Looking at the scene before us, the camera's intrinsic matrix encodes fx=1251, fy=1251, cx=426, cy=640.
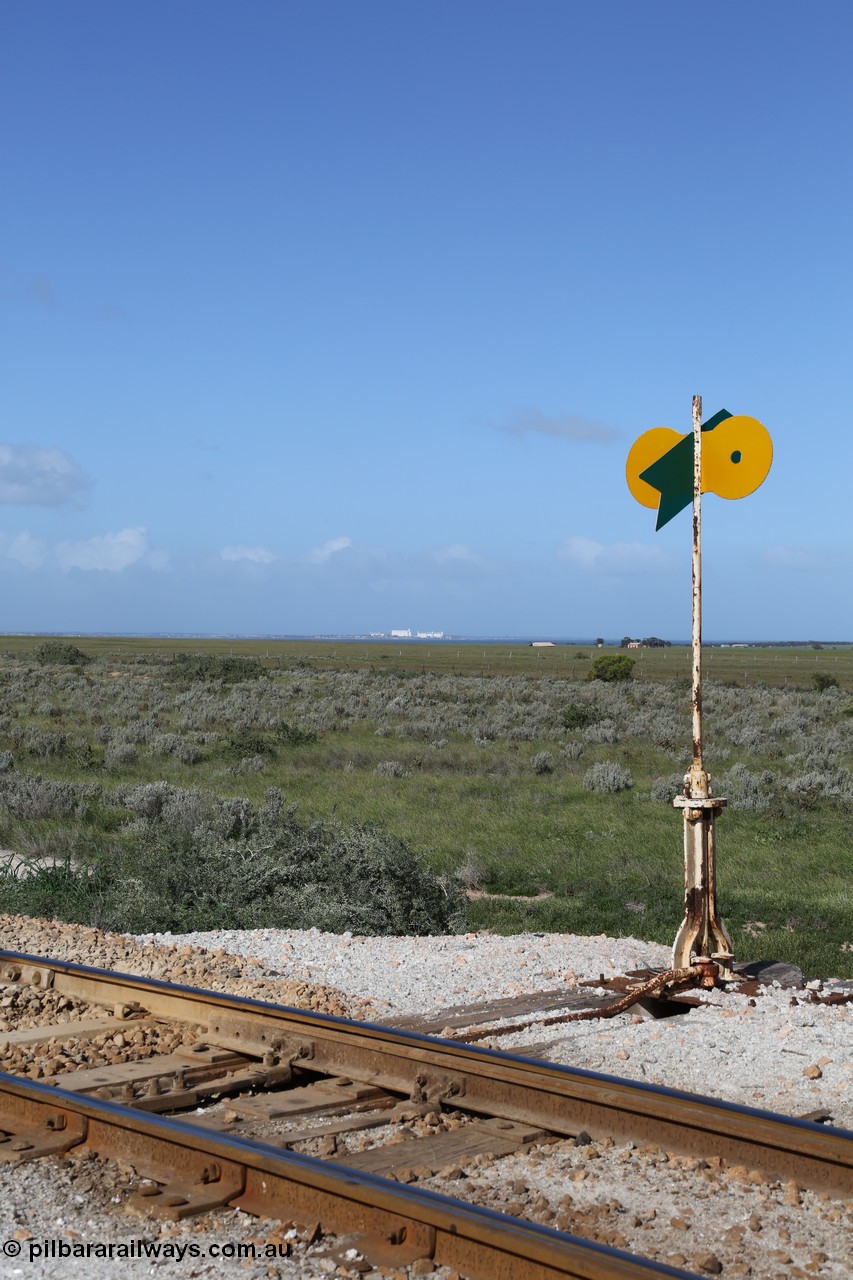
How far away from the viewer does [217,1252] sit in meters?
3.92

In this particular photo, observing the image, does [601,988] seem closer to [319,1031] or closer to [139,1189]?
[319,1031]

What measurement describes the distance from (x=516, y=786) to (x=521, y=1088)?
1689 centimetres

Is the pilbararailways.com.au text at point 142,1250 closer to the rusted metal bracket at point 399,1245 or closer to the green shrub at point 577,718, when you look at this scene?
the rusted metal bracket at point 399,1245

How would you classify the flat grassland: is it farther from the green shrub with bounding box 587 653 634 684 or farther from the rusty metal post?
the green shrub with bounding box 587 653 634 684

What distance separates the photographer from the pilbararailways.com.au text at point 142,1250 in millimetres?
3895

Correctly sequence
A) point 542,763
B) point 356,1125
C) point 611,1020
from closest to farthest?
point 356,1125 → point 611,1020 → point 542,763

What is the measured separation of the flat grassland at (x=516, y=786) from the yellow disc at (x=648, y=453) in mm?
4542

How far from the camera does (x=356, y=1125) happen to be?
5.36 metres

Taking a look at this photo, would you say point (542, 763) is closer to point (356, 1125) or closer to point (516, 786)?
point (516, 786)

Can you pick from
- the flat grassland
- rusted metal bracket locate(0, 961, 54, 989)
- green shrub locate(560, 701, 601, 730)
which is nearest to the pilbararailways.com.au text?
rusted metal bracket locate(0, 961, 54, 989)

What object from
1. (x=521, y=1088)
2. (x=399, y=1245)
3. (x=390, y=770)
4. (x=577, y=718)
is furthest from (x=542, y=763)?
(x=399, y=1245)

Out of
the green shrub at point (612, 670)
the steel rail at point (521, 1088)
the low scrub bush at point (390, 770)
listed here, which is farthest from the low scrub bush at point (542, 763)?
the green shrub at point (612, 670)

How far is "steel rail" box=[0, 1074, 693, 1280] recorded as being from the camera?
3543mm

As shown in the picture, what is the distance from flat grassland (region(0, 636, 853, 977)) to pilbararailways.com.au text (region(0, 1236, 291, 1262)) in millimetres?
7725
